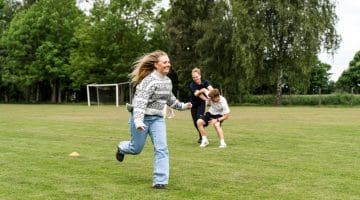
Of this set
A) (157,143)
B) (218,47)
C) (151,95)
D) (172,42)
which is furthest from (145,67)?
(172,42)

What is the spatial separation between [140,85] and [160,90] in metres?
0.28

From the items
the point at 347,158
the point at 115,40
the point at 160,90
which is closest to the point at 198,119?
the point at 347,158

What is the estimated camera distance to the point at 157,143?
7414 millimetres

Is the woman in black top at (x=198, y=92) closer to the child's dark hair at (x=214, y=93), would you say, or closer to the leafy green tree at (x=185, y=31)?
the child's dark hair at (x=214, y=93)

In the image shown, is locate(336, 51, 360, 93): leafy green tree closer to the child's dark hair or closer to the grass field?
the grass field

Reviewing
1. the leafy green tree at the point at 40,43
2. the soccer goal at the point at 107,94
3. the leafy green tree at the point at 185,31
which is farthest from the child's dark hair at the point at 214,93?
the leafy green tree at the point at 40,43

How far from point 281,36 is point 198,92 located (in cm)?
3558

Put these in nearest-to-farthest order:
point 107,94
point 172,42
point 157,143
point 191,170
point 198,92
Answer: point 157,143
point 191,170
point 198,92
point 172,42
point 107,94

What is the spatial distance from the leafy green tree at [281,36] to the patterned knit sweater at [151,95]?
38158 millimetres

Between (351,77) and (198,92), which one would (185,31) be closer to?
(198,92)

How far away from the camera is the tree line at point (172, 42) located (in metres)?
45.9

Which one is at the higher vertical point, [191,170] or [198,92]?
[198,92]

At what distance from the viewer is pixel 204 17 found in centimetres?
5388

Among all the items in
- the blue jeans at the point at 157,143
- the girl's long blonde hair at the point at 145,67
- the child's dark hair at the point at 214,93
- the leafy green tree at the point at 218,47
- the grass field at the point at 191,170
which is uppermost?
the leafy green tree at the point at 218,47
